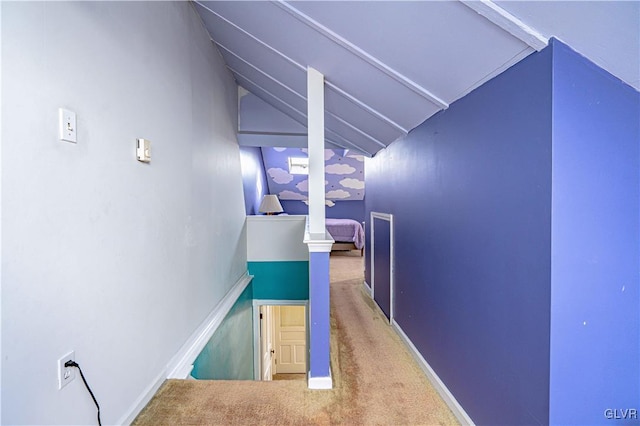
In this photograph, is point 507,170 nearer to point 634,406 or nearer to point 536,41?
point 536,41

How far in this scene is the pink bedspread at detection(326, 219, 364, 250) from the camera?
644 centimetres

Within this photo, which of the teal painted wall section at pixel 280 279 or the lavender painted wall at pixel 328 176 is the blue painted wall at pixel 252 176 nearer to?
the lavender painted wall at pixel 328 176

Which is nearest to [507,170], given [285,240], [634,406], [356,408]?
[634,406]

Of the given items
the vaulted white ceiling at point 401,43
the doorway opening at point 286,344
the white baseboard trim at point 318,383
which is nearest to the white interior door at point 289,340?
the doorway opening at point 286,344

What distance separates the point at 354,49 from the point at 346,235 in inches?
203

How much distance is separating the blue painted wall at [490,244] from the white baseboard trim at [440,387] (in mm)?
40

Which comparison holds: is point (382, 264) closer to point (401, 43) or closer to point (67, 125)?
point (401, 43)

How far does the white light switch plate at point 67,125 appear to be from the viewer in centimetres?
102

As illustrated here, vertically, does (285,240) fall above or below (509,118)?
A: below

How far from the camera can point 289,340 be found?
5992 mm

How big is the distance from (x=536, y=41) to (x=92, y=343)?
2126 mm

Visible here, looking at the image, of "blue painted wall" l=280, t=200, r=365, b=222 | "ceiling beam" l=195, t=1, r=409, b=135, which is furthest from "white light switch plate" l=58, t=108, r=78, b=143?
"blue painted wall" l=280, t=200, r=365, b=222

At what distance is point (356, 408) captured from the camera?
5.35 ft

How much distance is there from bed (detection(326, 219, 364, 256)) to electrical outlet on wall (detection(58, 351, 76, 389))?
549 centimetres
